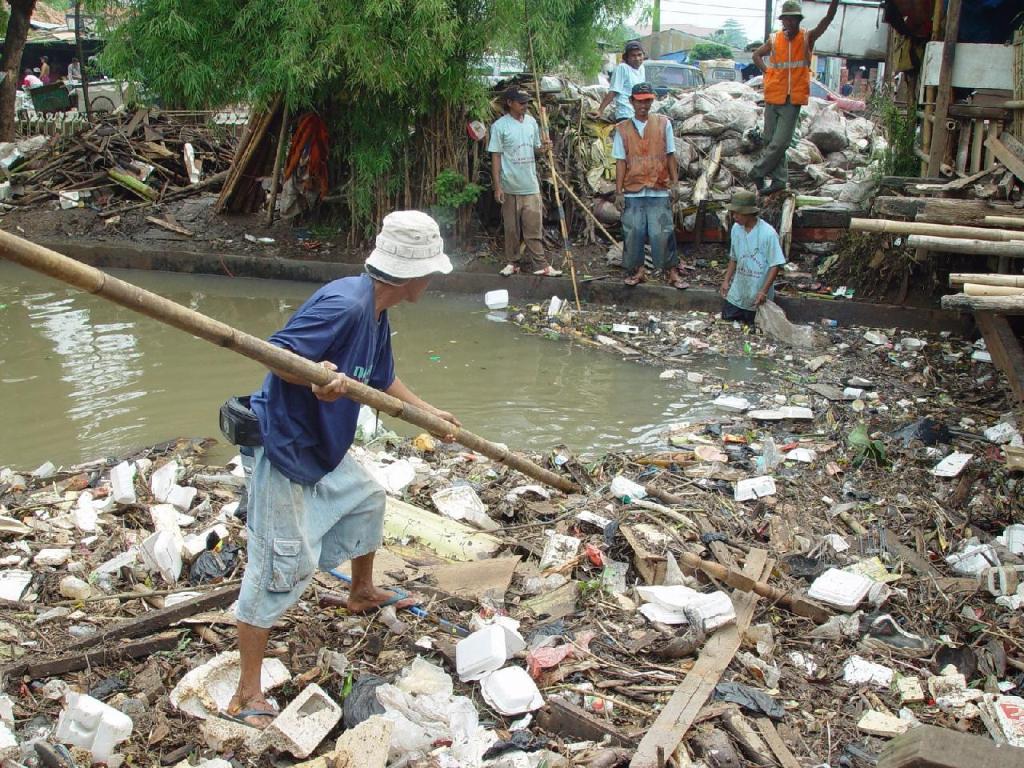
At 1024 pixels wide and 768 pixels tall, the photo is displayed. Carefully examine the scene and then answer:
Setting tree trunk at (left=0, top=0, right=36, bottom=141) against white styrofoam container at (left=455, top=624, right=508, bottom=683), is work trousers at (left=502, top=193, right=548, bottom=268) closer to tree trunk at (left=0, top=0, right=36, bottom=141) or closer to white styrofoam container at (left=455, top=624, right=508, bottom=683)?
white styrofoam container at (left=455, top=624, right=508, bottom=683)

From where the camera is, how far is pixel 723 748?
3133 millimetres

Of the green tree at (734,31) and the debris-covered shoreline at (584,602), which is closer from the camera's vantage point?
the debris-covered shoreline at (584,602)

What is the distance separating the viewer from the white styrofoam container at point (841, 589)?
161 inches

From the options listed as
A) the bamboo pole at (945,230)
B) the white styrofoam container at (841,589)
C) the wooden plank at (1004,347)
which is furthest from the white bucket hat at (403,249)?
the wooden plank at (1004,347)

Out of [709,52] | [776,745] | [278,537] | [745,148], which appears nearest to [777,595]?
[776,745]

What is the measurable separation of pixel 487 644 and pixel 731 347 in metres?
5.68

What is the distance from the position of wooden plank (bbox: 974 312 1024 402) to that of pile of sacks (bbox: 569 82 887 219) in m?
4.51

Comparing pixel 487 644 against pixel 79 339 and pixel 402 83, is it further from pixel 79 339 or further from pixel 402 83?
pixel 402 83

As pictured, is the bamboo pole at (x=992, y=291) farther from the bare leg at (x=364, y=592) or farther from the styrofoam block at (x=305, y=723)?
the styrofoam block at (x=305, y=723)

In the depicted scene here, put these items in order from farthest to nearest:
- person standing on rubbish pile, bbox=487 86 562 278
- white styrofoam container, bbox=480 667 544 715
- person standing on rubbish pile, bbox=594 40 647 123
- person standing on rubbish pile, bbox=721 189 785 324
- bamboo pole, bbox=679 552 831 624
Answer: person standing on rubbish pile, bbox=594 40 647 123 < person standing on rubbish pile, bbox=487 86 562 278 < person standing on rubbish pile, bbox=721 189 785 324 < bamboo pole, bbox=679 552 831 624 < white styrofoam container, bbox=480 667 544 715

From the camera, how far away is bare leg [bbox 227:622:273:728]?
318 cm

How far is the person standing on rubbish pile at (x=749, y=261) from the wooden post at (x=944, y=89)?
59.7 inches

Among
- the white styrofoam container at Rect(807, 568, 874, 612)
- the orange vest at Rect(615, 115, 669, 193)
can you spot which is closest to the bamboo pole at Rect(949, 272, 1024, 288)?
the white styrofoam container at Rect(807, 568, 874, 612)

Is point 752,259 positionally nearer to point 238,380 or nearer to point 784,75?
point 784,75
